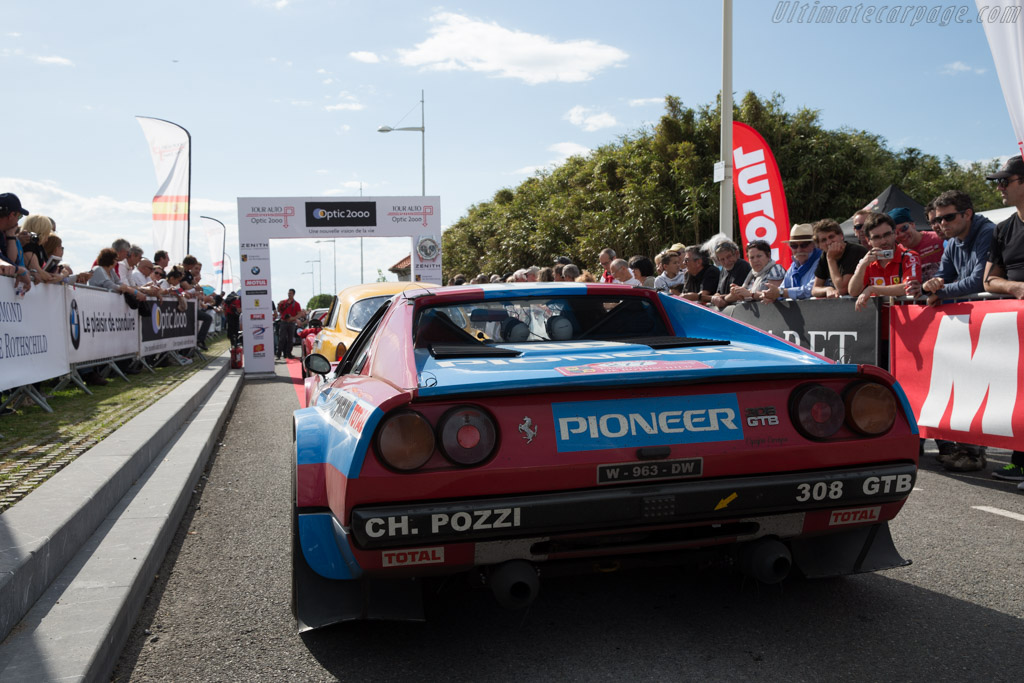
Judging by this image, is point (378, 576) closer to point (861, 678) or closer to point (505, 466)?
point (505, 466)

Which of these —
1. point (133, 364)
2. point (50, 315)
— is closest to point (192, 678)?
point (50, 315)

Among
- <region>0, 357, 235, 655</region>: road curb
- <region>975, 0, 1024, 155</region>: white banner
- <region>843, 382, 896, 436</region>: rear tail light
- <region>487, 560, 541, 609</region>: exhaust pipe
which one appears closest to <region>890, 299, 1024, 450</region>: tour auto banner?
<region>975, 0, 1024, 155</region>: white banner

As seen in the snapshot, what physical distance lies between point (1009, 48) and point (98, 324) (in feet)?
32.3

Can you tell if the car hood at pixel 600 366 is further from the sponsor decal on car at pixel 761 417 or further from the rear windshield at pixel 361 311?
the rear windshield at pixel 361 311

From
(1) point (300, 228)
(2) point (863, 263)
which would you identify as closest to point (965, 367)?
(2) point (863, 263)

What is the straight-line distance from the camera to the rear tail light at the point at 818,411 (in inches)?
108

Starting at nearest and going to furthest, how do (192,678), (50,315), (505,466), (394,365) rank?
1. (505,466)
2. (192,678)
3. (394,365)
4. (50,315)

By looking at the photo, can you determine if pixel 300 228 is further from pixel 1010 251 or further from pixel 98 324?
pixel 1010 251

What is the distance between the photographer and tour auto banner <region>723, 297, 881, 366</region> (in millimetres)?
6555

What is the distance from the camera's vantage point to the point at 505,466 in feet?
8.29

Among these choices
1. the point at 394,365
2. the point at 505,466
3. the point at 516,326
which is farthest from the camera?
the point at 516,326

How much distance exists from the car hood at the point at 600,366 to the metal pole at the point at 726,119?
1097 centimetres

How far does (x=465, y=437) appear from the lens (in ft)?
8.30

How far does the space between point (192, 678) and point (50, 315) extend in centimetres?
663
